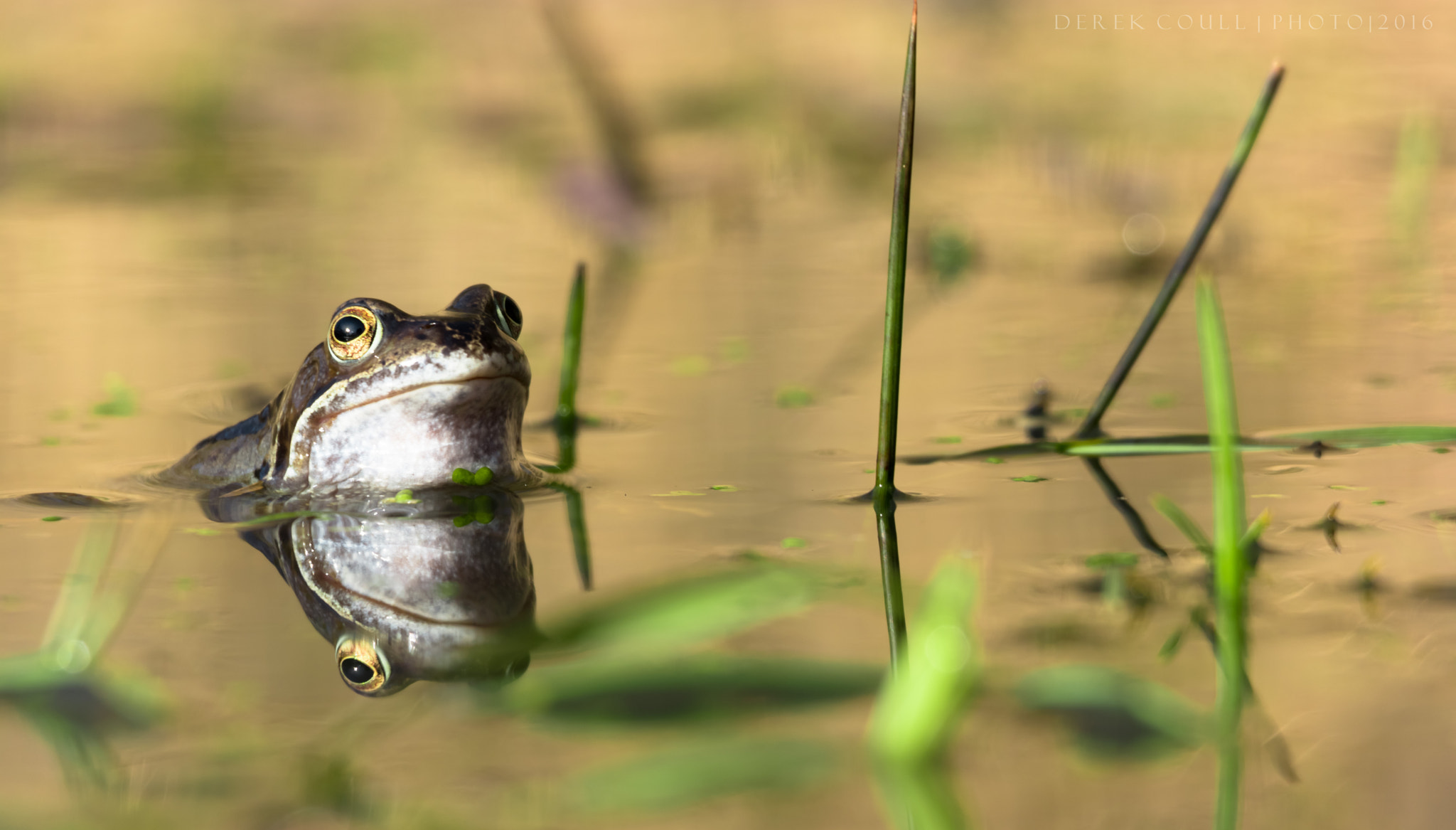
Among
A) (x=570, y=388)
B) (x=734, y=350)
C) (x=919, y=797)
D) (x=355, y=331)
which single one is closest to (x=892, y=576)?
(x=919, y=797)

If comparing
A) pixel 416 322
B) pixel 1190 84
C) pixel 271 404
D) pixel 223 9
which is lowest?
pixel 271 404

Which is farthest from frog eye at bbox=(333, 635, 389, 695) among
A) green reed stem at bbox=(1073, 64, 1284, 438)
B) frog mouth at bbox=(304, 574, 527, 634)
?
green reed stem at bbox=(1073, 64, 1284, 438)

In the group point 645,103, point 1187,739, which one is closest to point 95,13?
point 645,103

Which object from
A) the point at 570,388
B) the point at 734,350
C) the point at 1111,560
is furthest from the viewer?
the point at 734,350

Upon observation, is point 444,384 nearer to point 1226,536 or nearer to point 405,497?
point 405,497

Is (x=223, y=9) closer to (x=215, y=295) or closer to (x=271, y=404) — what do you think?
(x=215, y=295)

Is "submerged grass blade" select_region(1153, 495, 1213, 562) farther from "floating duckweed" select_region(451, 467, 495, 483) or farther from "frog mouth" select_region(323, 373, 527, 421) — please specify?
"floating duckweed" select_region(451, 467, 495, 483)
